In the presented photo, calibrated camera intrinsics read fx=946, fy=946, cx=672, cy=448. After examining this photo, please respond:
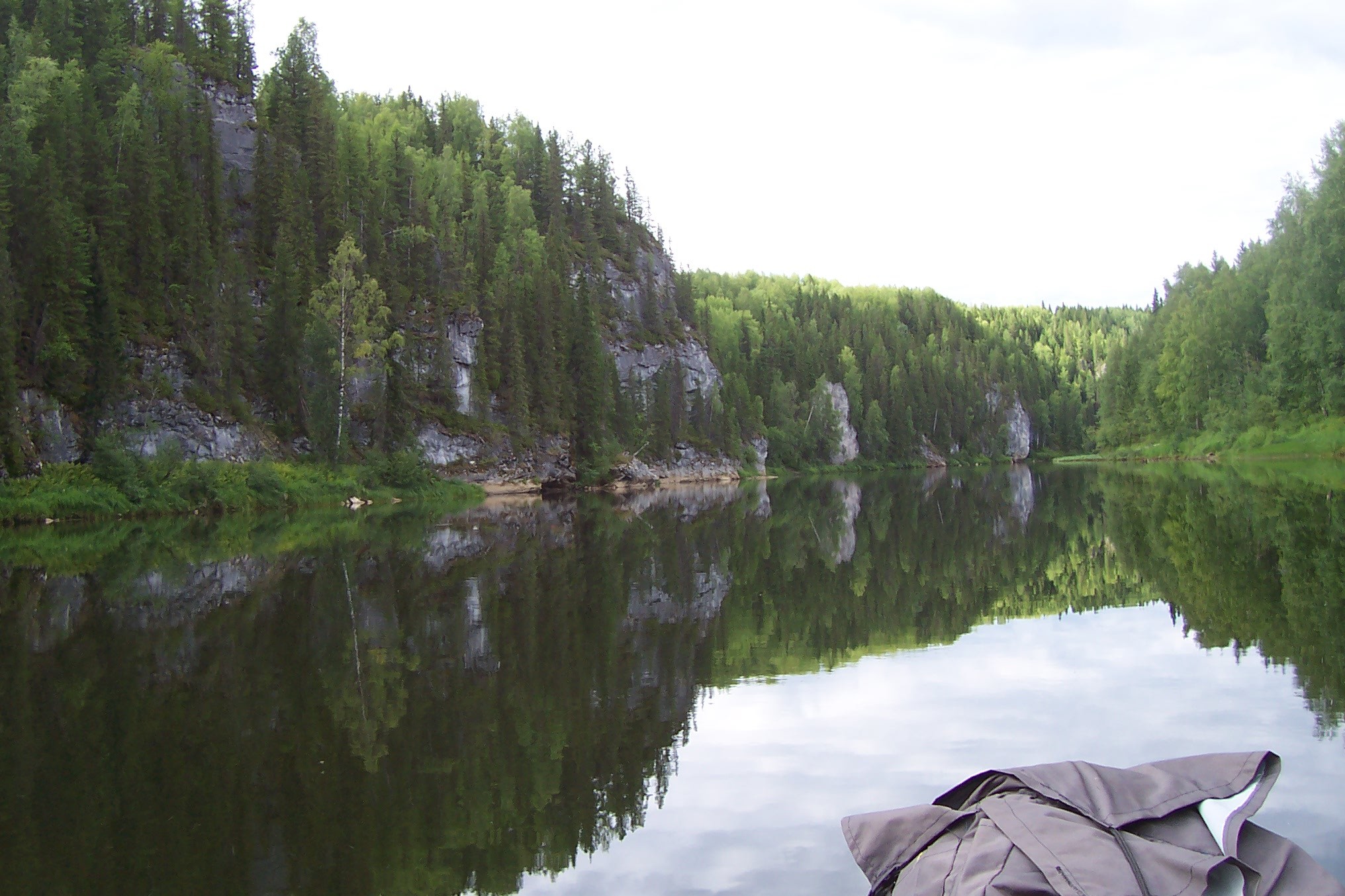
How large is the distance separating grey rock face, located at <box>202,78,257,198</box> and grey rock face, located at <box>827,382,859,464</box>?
253ft

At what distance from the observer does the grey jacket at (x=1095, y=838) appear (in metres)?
4.20

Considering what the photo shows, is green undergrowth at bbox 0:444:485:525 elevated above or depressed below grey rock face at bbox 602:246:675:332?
below

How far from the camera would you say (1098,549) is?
20438 mm

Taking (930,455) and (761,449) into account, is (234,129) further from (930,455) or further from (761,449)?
(930,455)

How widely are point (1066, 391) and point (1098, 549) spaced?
16009 cm

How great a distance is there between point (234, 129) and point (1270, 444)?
68.9 m

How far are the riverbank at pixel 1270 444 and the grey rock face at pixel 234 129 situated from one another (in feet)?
213

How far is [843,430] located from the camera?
12319 centimetres

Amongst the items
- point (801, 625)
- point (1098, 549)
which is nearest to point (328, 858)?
point (801, 625)

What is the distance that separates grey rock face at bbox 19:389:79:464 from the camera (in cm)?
3553

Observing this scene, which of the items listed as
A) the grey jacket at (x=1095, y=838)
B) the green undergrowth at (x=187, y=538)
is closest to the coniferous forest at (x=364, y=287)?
the green undergrowth at (x=187, y=538)

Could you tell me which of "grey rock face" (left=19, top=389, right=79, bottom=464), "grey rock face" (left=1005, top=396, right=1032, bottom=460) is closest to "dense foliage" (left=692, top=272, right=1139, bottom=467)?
"grey rock face" (left=1005, top=396, right=1032, bottom=460)

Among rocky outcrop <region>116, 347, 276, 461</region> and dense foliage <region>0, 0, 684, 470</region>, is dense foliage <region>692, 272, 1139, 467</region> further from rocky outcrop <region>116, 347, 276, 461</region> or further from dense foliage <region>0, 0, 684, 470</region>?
rocky outcrop <region>116, 347, 276, 461</region>

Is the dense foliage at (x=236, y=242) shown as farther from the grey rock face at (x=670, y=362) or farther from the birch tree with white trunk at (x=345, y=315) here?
the grey rock face at (x=670, y=362)
